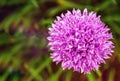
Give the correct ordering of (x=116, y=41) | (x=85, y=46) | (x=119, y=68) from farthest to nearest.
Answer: (x=119, y=68), (x=116, y=41), (x=85, y=46)

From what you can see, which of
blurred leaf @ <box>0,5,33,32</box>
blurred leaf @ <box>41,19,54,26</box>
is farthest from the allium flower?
blurred leaf @ <box>0,5,33,32</box>

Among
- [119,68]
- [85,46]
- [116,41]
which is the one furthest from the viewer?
[119,68]

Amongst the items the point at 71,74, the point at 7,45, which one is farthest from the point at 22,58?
the point at 71,74

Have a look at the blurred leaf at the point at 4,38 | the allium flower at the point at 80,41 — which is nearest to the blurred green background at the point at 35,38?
the blurred leaf at the point at 4,38

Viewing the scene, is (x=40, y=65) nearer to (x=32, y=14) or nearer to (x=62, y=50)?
A: (x=32, y=14)

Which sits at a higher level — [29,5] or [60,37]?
[29,5]

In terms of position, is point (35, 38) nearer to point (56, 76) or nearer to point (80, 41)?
point (56, 76)

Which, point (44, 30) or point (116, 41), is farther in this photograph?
point (44, 30)

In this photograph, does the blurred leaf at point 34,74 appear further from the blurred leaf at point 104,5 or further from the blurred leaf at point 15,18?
the blurred leaf at point 104,5
